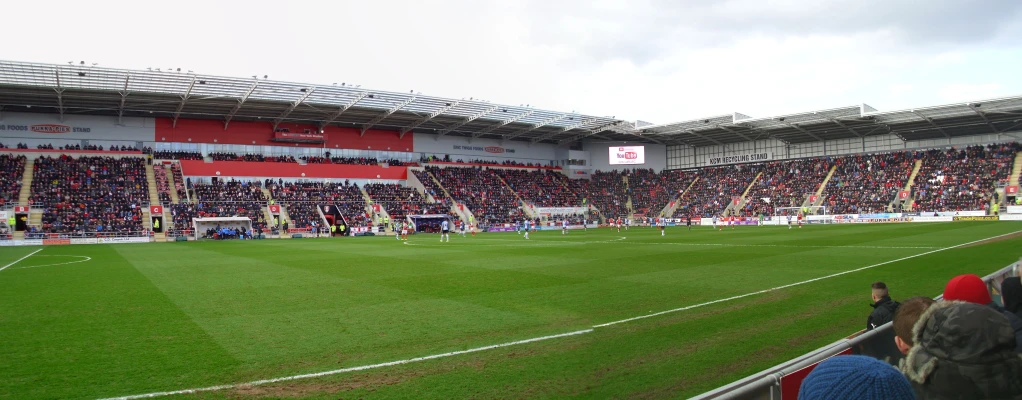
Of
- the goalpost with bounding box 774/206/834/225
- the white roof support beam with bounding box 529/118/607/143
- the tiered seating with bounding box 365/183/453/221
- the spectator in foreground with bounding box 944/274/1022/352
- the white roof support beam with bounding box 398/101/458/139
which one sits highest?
the white roof support beam with bounding box 398/101/458/139

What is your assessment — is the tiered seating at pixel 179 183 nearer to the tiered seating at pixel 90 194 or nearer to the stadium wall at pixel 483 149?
the tiered seating at pixel 90 194

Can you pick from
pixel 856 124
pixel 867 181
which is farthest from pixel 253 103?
pixel 867 181

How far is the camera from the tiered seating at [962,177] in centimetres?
4991

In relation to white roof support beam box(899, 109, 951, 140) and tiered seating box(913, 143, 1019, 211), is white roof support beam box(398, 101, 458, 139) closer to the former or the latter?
white roof support beam box(899, 109, 951, 140)

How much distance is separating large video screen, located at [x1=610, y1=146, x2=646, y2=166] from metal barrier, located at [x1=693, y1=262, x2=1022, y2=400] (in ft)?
209

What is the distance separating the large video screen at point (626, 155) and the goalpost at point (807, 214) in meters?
15.9

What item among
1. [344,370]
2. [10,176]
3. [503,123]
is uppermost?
[503,123]

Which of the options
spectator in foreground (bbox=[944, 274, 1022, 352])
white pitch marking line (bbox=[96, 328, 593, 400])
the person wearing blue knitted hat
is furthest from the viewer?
white pitch marking line (bbox=[96, 328, 593, 400])

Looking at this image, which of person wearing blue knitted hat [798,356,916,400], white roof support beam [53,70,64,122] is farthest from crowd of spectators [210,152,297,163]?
person wearing blue knitted hat [798,356,916,400]

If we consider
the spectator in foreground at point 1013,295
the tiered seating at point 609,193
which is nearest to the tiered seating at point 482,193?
the tiered seating at point 609,193

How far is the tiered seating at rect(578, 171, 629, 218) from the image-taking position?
7169 centimetres

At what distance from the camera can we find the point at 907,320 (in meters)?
3.28

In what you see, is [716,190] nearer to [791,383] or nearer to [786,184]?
[786,184]

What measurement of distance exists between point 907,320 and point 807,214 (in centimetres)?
6124
